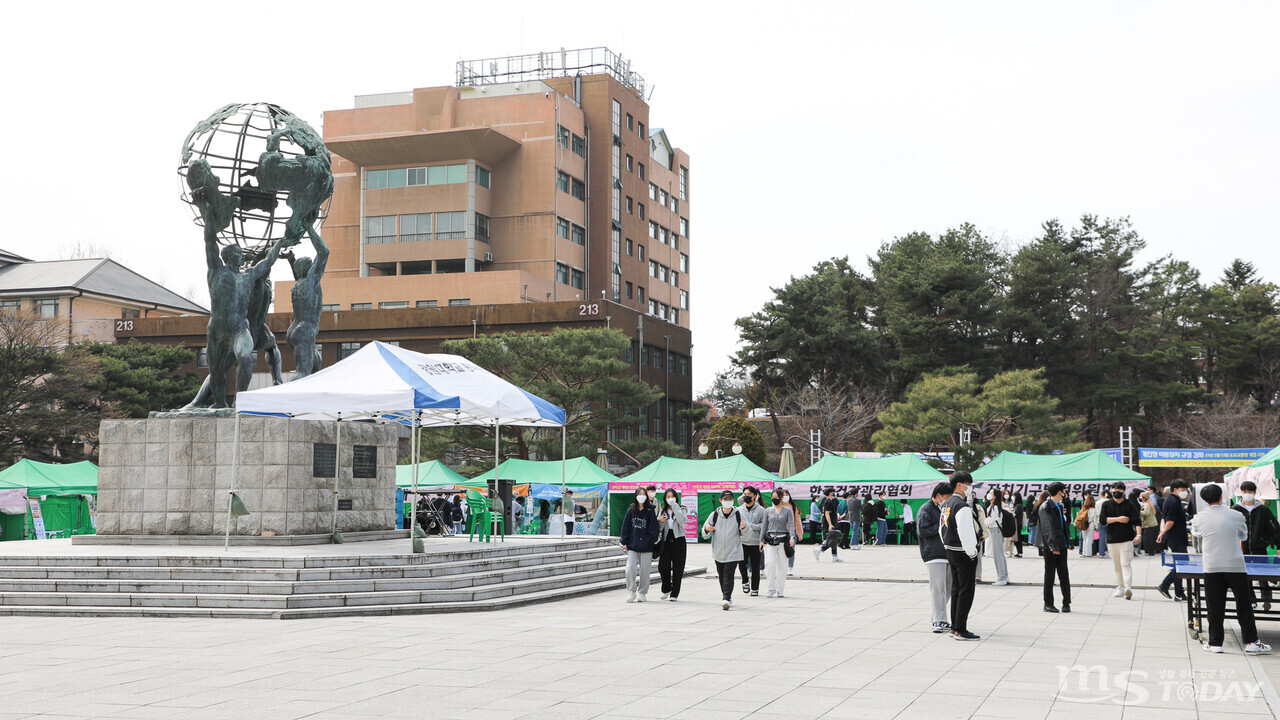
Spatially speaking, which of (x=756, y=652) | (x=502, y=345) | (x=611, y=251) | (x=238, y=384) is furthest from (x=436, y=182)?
(x=756, y=652)

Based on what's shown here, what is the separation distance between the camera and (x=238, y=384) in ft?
59.0

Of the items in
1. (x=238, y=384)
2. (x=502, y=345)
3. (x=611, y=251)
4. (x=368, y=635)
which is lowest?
(x=368, y=635)

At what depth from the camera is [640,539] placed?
14492 millimetres

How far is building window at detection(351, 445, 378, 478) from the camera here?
17.1 m

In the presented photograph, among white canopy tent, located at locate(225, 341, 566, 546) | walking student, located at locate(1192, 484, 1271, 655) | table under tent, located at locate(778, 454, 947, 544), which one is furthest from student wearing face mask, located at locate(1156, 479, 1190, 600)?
table under tent, located at locate(778, 454, 947, 544)

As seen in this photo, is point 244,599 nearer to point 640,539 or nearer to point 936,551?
point 640,539

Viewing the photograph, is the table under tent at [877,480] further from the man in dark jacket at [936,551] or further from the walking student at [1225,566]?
the walking student at [1225,566]

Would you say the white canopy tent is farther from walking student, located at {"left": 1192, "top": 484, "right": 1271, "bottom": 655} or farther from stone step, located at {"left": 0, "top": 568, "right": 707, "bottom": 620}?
walking student, located at {"left": 1192, "top": 484, "right": 1271, "bottom": 655}

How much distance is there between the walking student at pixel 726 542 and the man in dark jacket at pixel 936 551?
3095mm

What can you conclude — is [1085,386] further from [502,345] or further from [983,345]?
[502,345]

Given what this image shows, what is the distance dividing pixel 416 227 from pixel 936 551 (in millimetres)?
51921

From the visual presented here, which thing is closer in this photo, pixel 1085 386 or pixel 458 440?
pixel 458 440

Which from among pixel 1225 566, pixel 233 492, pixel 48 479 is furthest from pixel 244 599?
pixel 48 479

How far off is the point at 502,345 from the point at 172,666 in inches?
1265
